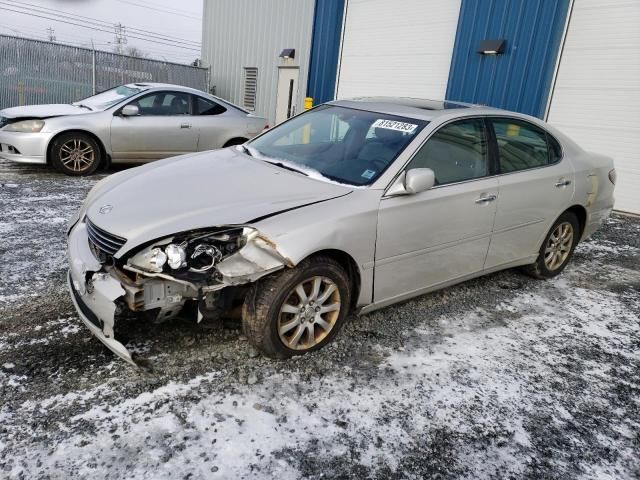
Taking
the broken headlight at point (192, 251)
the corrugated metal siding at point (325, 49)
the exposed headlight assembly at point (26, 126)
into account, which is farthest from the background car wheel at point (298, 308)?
the corrugated metal siding at point (325, 49)

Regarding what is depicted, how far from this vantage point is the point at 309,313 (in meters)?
3.01

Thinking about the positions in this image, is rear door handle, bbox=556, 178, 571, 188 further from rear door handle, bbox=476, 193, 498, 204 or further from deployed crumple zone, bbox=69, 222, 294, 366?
deployed crumple zone, bbox=69, 222, 294, 366

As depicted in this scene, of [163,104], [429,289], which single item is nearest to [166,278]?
[429,289]

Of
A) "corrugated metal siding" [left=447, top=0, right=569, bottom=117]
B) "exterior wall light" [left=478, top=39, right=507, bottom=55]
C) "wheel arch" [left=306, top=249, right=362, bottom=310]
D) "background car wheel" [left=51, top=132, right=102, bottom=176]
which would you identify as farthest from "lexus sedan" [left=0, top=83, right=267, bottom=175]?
"wheel arch" [left=306, top=249, right=362, bottom=310]

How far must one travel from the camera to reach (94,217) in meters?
2.96

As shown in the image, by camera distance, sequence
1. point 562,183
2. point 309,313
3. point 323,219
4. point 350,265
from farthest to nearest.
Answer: point 562,183 < point 350,265 < point 309,313 < point 323,219

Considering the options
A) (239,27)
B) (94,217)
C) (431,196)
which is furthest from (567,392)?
(239,27)

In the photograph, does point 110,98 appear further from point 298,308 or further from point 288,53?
point 288,53

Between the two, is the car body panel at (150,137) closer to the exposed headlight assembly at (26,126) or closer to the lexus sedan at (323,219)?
the exposed headlight assembly at (26,126)

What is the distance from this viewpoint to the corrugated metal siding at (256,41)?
13609mm

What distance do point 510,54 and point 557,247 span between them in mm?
5446

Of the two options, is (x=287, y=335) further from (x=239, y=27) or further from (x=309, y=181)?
(x=239, y=27)

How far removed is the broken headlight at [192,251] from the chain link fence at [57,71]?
13205 millimetres

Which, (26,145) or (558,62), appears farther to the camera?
(558,62)
